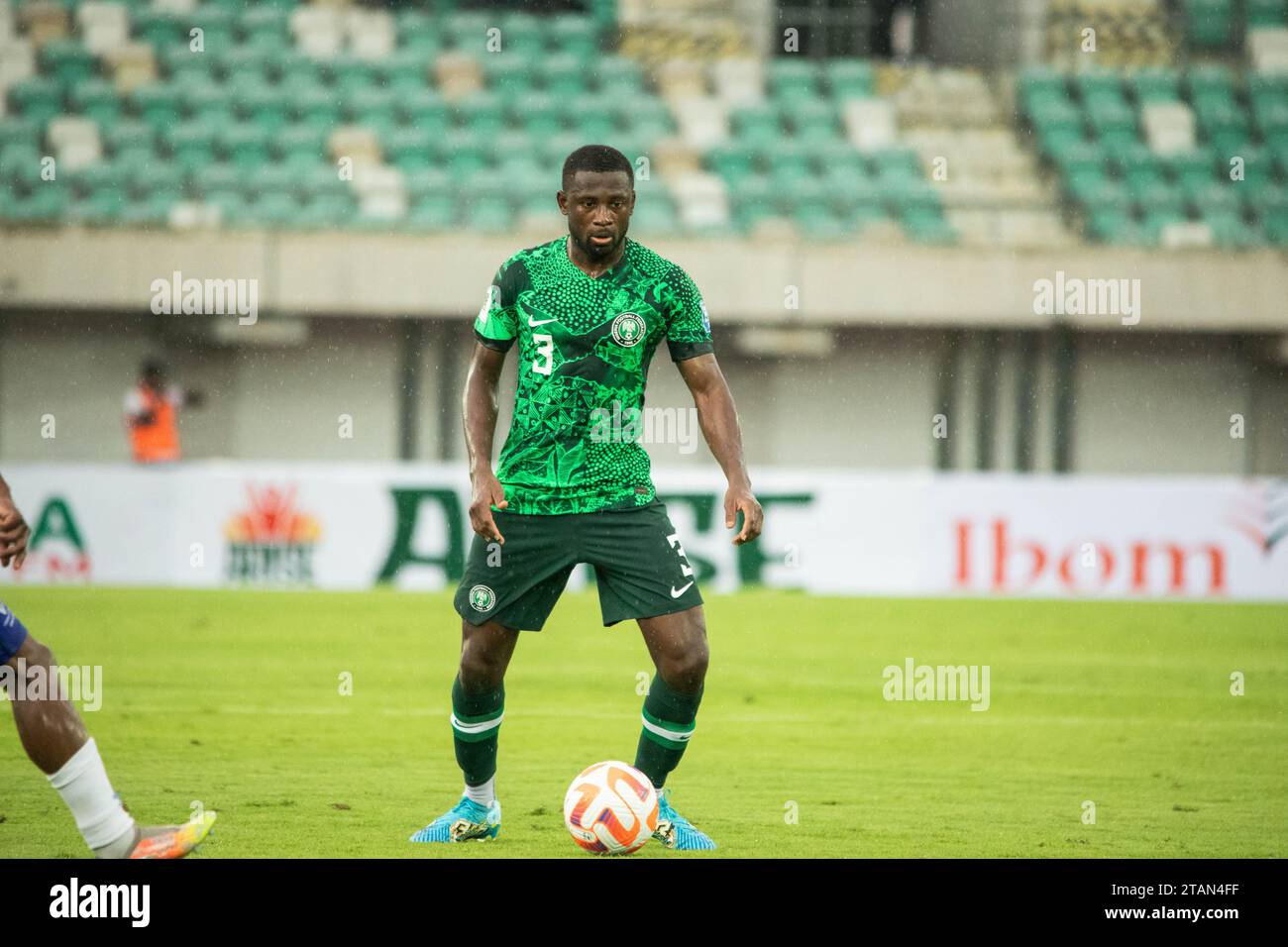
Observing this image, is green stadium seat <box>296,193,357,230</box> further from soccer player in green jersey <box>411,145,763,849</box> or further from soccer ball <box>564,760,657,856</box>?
soccer ball <box>564,760,657,856</box>

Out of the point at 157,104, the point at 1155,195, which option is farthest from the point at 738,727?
the point at 157,104

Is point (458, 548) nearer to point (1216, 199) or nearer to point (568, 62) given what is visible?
point (568, 62)

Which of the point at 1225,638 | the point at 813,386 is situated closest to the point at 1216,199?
the point at 813,386

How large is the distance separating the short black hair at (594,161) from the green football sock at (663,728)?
1.65 meters

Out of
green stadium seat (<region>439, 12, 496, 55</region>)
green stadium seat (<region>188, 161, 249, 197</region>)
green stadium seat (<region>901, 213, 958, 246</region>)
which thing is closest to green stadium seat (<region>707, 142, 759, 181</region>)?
green stadium seat (<region>901, 213, 958, 246</region>)

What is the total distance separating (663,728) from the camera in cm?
591

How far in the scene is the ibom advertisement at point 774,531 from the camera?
1509 centimetres

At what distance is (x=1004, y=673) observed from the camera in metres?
11.1

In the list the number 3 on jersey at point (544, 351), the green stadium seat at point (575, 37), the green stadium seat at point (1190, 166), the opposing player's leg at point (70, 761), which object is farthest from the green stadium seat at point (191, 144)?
the opposing player's leg at point (70, 761)

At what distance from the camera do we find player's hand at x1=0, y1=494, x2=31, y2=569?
4719 mm

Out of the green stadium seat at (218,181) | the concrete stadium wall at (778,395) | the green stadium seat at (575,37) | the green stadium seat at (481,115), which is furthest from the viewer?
the green stadium seat at (575,37)

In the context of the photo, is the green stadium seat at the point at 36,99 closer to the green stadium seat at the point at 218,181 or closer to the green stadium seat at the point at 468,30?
the green stadium seat at the point at 218,181

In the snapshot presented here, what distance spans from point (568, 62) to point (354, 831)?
17.7 meters

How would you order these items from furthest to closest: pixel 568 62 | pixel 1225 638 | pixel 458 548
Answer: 1. pixel 568 62
2. pixel 458 548
3. pixel 1225 638
